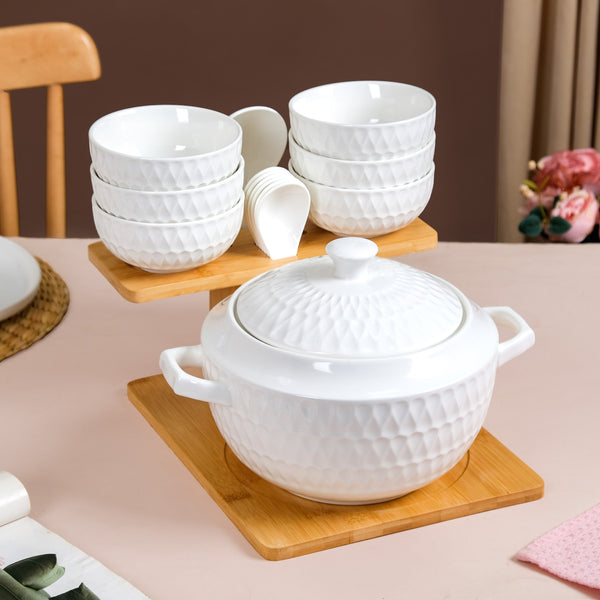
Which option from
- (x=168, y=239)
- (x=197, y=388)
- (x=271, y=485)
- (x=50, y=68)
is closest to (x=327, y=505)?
(x=271, y=485)

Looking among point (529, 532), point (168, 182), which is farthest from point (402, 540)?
point (168, 182)

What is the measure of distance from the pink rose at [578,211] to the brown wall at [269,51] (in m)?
1.01

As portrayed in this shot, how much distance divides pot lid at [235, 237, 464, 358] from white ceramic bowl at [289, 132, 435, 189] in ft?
0.41

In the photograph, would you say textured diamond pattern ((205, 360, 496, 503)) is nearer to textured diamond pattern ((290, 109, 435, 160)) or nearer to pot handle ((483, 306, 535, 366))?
pot handle ((483, 306, 535, 366))

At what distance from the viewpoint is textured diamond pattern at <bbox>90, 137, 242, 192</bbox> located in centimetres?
86

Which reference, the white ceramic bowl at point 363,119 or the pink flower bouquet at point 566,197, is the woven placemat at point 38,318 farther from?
the pink flower bouquet at point 566,197

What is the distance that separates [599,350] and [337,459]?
1.58 feet

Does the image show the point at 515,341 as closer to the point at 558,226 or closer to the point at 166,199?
the point at 166,199

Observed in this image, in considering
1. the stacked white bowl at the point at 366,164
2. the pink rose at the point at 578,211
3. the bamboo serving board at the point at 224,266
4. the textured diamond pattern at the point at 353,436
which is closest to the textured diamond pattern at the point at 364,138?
the stacked white bowl at the point at 366,164

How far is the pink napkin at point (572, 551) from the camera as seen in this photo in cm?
76

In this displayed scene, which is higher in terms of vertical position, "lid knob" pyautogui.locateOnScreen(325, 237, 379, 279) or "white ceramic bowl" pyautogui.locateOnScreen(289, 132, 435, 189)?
"white ceramic bowl" pyautogui.locateOnScreen(289, 132, 435, 189)

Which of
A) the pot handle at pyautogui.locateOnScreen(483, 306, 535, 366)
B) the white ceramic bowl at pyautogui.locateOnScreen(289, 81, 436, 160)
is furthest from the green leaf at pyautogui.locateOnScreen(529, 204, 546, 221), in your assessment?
the pot handle at pyautogui.locateOnScreen(483, 306, 535, 366)

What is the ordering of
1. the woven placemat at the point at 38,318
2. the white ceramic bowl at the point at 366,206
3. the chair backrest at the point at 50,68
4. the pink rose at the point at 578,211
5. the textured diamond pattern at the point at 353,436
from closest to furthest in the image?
the textured diamond pattern at the point at 353,436
the white ceramic bowl at the point at 366,206
the woven placemat at the point at 38,318
the chair backrest at the point at 50,68
the pink rose at the point at 578,211

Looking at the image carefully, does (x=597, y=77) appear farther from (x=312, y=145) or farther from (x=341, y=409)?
(x=341, y=409)
